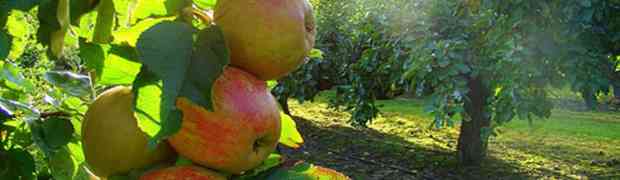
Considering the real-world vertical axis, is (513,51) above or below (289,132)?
above

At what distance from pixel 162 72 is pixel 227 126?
0.36 ft

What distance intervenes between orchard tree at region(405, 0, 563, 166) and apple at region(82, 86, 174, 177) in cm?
512

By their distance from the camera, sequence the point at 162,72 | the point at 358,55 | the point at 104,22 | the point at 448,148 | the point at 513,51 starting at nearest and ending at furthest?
1. the point at 162,72
2. the point at 104,22
3. the point at 513,51
4. the point at 358,55
5. the point at 448,148

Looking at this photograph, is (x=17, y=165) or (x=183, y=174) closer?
(x=183, y=174)

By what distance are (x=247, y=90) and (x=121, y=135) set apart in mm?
129

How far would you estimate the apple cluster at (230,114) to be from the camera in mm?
668

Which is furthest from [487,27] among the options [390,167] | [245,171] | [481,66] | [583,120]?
[583,120]

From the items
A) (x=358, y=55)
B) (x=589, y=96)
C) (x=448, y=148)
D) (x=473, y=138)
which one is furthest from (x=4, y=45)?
(x=448, y=148)

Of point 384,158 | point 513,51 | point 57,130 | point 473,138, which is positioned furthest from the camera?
point 384,158

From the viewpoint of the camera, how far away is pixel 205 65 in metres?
0.61

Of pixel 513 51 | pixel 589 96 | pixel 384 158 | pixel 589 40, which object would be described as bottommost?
pixel 384 158

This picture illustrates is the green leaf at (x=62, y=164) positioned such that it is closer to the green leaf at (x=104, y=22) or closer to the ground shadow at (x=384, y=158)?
the green leaf at (x=104, y=22)

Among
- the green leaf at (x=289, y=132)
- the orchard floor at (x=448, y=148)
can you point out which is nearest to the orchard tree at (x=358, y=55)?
the orchard floor at (x=448, y=148)

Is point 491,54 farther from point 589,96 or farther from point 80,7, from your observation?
point 80,7
